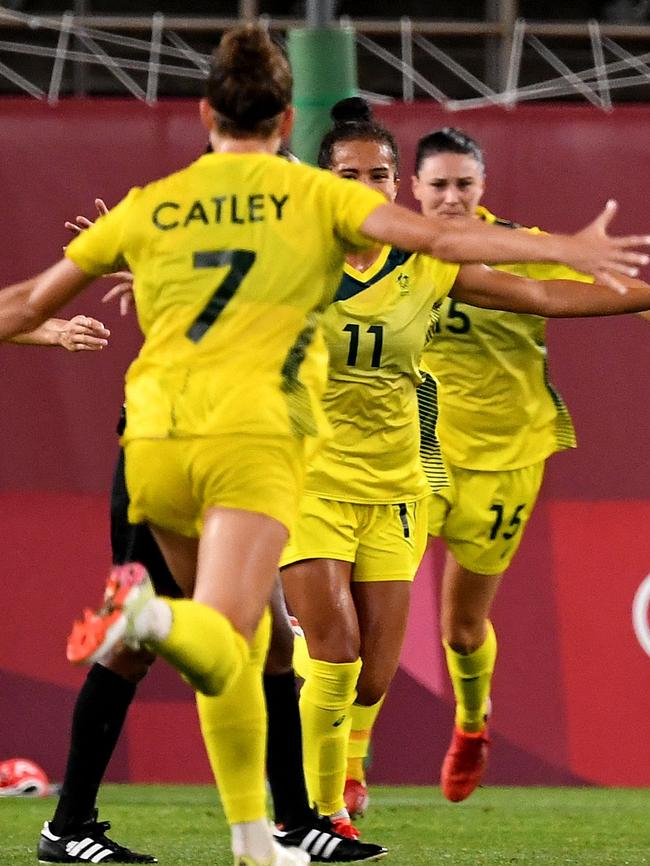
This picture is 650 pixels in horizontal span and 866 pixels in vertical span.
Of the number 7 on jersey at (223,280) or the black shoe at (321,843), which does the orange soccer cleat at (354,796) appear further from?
the number 7 on jersey at (223,280)

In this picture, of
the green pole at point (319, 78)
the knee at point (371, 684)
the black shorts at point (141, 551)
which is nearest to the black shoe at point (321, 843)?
the black shorts at point (141, 551)

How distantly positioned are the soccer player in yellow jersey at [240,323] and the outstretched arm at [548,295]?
976 millimetres

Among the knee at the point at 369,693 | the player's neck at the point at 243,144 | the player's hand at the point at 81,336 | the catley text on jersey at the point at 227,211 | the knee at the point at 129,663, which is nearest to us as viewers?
the catley text on jersey at the point at 227,211

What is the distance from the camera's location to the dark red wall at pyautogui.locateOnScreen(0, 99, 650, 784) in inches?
332

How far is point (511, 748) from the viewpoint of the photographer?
846 centimetres

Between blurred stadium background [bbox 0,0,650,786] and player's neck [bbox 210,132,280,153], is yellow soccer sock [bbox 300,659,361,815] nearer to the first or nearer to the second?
player's neck [bbox 210,132,280,153]

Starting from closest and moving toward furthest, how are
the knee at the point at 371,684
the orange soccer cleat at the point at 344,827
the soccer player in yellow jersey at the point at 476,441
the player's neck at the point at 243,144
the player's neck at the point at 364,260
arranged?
the player's neck at the point at 243,144 → the orange soccer cleat at the point at 344,827 → the player's neck at the point at 364,260 → the knee at the point at 371,684 → the soccer player in yellow jersey at the point at 476,441

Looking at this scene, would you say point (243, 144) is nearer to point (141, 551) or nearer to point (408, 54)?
point (141, 551)

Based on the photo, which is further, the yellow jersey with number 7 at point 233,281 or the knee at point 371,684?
the knee at point 371,684

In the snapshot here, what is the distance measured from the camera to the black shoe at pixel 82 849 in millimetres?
5090

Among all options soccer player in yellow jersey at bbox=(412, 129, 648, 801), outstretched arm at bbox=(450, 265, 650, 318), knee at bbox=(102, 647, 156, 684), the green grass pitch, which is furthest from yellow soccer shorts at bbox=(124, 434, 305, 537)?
soccer player in yellow jersey at bbox=(412, 129, 648, 801)

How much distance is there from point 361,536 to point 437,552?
2.81 meters

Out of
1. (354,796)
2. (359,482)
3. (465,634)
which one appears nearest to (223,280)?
(359,482)

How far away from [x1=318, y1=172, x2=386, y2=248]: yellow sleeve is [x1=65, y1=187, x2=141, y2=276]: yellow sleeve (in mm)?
479
